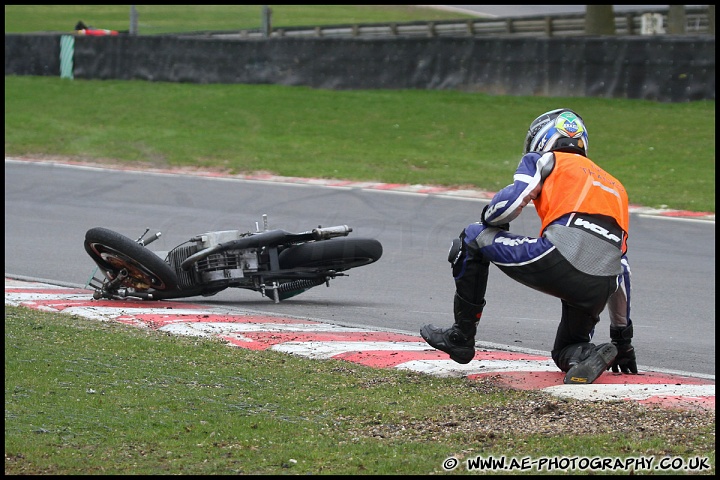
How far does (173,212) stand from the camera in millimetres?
12977

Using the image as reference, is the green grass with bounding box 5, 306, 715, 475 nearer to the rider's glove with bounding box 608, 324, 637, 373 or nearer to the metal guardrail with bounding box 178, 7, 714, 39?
the rider's glove with bounding box 608, 324, 637, 373

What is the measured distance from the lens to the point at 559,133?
5.66 metres

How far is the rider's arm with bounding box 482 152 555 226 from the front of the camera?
537 cm

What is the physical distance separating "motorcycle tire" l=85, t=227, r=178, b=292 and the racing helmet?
324cm

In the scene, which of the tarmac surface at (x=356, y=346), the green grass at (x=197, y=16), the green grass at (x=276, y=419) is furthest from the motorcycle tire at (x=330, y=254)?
the green grass at (x=197, y=16)

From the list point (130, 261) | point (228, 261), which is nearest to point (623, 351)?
point (228, 261)

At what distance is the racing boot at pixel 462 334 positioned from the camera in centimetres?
561

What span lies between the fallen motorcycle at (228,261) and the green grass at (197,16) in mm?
23400

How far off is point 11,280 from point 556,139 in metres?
5.46

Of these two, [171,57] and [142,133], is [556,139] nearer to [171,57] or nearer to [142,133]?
[142,133]

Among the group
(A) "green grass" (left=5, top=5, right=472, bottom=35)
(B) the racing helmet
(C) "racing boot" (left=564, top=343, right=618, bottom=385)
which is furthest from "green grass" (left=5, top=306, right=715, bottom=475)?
(A) "green grass" (left=5, top=5, right=472, bottom=35)

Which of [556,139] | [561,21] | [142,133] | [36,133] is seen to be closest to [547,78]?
[561,21]

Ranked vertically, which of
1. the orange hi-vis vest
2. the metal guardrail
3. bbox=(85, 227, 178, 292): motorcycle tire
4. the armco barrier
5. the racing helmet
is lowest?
bbox=(85, 227, 178, 292): motorcycle tire

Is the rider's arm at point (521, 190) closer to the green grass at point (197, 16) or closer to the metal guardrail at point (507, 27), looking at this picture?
the metal guardrail at point (507, 27)
